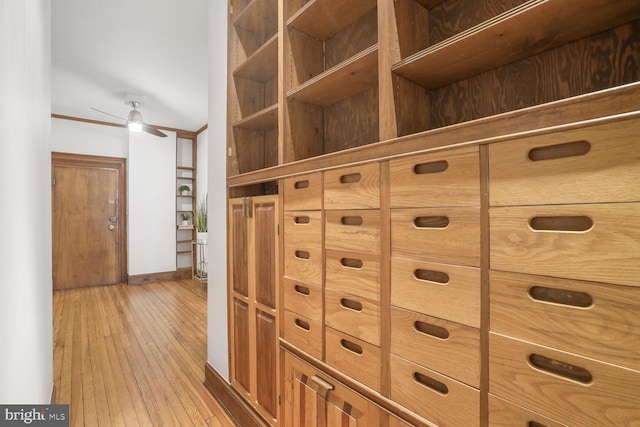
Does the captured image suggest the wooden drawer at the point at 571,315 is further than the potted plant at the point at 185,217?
No

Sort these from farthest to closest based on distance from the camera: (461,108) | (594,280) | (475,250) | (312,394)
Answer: (312,394) < (461,108) < (475,250) < (594,280)

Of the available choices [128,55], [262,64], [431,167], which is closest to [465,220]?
[431,167]

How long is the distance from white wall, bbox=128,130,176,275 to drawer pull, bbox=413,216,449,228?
528cm

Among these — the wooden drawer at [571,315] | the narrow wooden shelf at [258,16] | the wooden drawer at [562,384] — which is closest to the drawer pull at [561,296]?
the wooden drawer at [571,315]

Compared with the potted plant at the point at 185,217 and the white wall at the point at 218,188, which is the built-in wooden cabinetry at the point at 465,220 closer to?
the white wall at the point at 218,188

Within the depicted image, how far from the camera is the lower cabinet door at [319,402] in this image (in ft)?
3.60

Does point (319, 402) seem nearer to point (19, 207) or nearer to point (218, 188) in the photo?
point (19, 207)

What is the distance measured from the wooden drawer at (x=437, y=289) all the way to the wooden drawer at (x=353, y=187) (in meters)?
0.24

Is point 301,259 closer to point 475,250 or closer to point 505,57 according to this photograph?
point 475,250

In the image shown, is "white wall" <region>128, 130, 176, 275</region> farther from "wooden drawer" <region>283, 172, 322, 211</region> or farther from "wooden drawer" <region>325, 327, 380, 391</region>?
"wooden drawer" <region>325, 327, 380, 391</region>

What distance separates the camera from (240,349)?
6.13 ft

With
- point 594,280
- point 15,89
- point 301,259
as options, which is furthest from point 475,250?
point 15,89

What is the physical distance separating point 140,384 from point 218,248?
3.75ft

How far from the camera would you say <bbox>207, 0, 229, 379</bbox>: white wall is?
210cm
